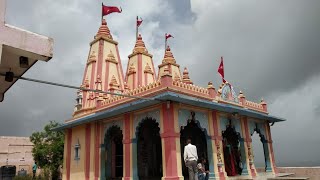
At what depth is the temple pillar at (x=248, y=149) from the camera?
50.8ft

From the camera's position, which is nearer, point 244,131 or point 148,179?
point 148,179

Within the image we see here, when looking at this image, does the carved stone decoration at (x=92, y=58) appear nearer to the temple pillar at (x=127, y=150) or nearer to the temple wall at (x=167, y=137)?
the temple wall at (x=167, y=137)

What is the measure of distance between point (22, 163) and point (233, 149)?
2799cm

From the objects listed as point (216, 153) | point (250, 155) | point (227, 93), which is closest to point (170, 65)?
point (227, 93)

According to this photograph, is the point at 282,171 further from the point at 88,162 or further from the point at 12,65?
the point at 12,65

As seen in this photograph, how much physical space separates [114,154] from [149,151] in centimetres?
198

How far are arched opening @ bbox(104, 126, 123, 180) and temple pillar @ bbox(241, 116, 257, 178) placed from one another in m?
6.78

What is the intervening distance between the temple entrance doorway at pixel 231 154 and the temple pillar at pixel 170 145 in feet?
14.8

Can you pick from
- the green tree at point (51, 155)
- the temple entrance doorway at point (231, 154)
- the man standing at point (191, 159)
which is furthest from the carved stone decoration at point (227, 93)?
the green tree at point (51, 155)

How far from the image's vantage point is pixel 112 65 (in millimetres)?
19625

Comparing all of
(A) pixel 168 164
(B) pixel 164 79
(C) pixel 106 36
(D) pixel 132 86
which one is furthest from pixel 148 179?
(C) pixel 106 36

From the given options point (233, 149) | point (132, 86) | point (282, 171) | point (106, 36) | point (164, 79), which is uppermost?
point (106, 36)

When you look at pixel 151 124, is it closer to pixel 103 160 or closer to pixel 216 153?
pixel 103 160

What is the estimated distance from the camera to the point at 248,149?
15992 mm
